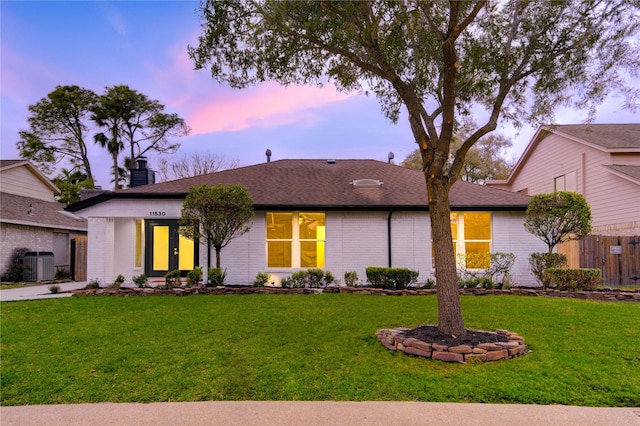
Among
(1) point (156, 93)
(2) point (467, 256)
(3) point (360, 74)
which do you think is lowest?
(2) point (467, 256)

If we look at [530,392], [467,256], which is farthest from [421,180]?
[530,392]

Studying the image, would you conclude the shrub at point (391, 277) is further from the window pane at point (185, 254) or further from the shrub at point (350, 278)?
the window pane at point (185, 254)

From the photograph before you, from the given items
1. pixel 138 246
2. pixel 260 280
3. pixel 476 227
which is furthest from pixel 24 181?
pixel 476 227

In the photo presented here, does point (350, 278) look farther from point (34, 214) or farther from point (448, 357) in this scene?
point (34, 214)

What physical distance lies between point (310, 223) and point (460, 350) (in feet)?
27.1

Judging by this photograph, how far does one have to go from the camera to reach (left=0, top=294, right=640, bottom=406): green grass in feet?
14.4

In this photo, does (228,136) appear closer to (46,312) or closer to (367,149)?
(367,149)

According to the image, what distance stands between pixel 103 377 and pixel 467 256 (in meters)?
10.4

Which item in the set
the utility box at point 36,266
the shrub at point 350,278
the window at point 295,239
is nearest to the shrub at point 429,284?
the shrub at point 350,278

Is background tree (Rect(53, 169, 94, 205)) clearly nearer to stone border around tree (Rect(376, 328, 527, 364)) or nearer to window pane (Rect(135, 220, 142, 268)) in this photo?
window pane (Rect(135, 220, 142, 268))

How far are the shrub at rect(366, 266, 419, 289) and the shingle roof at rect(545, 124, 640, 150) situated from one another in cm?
873

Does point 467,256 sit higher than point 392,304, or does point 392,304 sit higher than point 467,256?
point 467,256

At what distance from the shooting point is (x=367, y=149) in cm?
2575

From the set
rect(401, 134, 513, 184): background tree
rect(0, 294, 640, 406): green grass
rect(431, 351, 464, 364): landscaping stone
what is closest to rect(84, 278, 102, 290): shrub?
rect(0, 294, 640, 406): green grass
